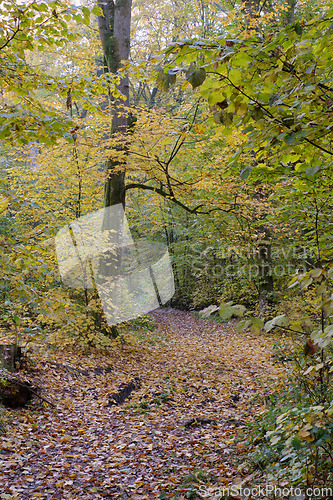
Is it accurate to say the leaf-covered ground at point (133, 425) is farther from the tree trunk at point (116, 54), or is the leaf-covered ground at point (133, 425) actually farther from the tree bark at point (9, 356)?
the tree trunk at point (116, 54)

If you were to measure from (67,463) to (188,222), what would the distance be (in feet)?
51.4

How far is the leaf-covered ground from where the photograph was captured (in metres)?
3.45

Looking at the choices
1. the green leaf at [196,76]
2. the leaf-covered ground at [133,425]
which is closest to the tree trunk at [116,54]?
the leaf-covered ground at [133,425]

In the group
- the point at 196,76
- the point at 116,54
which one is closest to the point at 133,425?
the point at 196,76

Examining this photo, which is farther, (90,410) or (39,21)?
(90,410)

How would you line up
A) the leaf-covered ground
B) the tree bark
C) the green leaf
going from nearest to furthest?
the green leaf < the leaf-covered ground < the tree bark

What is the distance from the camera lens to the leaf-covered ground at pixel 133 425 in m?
3.45

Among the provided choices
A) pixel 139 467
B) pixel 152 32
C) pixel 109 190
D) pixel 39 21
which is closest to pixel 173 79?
pixel 39 21

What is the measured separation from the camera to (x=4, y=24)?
357cm

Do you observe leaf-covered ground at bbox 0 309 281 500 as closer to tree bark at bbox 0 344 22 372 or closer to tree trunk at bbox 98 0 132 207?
tree bark at bbox 0 344 22 372

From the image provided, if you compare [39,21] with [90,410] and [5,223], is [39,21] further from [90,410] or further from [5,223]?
[5,223]

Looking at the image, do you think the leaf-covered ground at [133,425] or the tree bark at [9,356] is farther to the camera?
the tree bark at [9,356]

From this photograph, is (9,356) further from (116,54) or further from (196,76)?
(116,54)

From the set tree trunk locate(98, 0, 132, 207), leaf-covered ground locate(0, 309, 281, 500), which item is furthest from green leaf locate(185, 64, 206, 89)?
tree trunk locate(98, 0, 132, 207)
